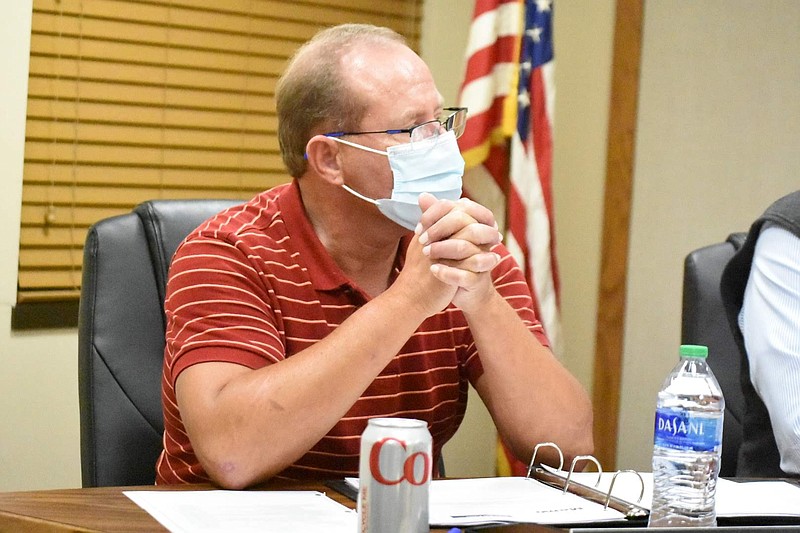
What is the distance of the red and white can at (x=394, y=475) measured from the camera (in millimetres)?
938

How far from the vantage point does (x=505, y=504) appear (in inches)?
47.8

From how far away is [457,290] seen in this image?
1.53m

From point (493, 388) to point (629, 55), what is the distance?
1.74 m

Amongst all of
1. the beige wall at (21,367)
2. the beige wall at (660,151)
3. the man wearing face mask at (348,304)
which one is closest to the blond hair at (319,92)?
the man wearing face mask at (348,304)

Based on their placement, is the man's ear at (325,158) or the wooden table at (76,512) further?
the man's ear at (325,158)

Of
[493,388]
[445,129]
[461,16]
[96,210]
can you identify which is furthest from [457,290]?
[461,16]

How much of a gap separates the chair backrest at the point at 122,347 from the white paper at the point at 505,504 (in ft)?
1.62

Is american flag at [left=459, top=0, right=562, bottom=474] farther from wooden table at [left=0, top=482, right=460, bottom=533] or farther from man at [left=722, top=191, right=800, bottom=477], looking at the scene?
wooden table at [left=0, top=482, right=460, bottom=533]

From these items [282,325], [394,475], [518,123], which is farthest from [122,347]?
[518,123]

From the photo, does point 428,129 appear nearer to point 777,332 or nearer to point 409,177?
point 409,177

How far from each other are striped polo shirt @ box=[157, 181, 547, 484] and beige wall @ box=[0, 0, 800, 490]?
1211 millimetres

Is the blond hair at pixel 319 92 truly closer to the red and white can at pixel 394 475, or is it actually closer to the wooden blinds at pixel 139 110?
the red and white can at pixel 394 475

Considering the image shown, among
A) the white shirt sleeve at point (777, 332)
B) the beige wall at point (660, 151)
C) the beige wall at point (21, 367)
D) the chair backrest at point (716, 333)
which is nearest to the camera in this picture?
the white shirt sleeve at point (777, 332)

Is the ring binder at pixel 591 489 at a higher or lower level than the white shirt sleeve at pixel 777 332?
lower
